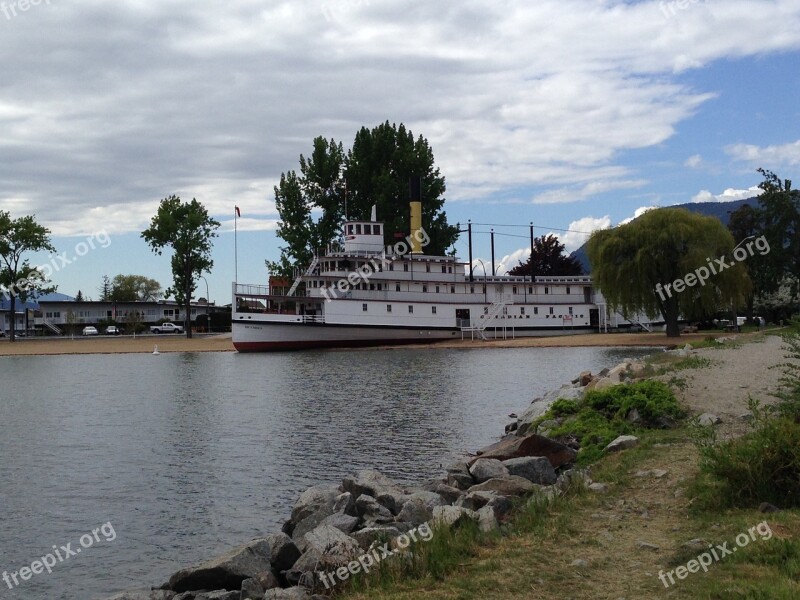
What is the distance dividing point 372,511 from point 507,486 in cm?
198

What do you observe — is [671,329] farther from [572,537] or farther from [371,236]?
[572,537]

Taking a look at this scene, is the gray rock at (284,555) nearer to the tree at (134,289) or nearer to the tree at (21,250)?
the tree at (21,250)

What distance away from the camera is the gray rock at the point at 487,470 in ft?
39.6

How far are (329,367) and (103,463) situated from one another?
26202 millimetres

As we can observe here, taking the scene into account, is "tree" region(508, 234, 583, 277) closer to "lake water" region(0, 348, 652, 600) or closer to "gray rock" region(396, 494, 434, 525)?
"lake water" region(0, 348, 652, 600)

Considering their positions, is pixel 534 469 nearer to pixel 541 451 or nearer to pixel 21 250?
pixel 541 451

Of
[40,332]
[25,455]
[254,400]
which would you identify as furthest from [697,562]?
[40,332]

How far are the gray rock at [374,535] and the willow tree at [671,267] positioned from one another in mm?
46902

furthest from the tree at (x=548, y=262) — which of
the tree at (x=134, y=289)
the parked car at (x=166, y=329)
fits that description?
the tree at (x=134, y=289)

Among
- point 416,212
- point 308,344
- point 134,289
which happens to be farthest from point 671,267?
point 134,289

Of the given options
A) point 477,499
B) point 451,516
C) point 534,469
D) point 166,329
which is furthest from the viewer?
point 166,329

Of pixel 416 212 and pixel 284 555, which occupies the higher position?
pixel 416 212

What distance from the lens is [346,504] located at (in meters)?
11.5

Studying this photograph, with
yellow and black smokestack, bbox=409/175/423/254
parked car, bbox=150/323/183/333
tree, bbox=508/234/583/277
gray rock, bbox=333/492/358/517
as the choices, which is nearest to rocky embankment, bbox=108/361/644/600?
gray rock, bbox=333/492/358/517
